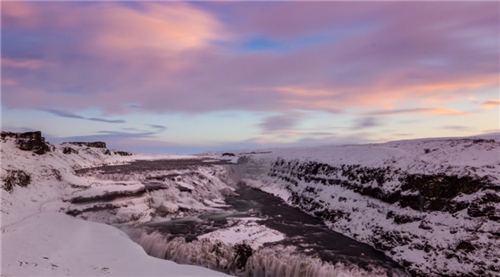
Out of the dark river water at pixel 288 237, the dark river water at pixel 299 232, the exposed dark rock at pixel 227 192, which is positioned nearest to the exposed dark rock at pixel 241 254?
the dark river water at pixel 288 237

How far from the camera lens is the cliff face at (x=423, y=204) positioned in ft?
56.7

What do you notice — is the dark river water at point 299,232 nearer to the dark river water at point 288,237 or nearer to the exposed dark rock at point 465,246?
Answer: the dark river water at point 288,237

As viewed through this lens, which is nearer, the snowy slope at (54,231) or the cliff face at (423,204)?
the snowy slope at (54,231)

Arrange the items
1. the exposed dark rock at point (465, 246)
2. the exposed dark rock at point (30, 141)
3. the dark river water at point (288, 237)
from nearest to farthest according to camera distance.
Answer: the exposed dark rock at point (465, 246) < the dark river water at point (288, 237) < the exposed dark rock at point (30, 141)

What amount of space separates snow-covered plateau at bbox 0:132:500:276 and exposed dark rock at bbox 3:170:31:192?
0.32 ft

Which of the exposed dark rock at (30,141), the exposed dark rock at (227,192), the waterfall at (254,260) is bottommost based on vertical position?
the waterfall at (254,260)

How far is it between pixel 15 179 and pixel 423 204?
32.9 m

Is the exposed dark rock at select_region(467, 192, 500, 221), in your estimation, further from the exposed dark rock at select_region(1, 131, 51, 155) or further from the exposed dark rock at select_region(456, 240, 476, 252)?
the exposed dark rock at select_region(1, 131, 51, 155)

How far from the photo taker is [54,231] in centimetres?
1952

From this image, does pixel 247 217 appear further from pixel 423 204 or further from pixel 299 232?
pixel 423 204

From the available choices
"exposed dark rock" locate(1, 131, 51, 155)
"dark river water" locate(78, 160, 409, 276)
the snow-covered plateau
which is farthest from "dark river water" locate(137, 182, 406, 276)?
"exposed dark rock" locate(1, 131, 51, 155)

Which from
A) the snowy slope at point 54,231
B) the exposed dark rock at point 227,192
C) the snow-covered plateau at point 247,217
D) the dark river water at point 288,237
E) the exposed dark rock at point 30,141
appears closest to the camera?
the snowy slope at point 54,231

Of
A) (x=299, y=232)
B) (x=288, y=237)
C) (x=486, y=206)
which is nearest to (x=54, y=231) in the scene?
(x=288, y=237)

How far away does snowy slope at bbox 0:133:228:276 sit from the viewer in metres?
14.1
